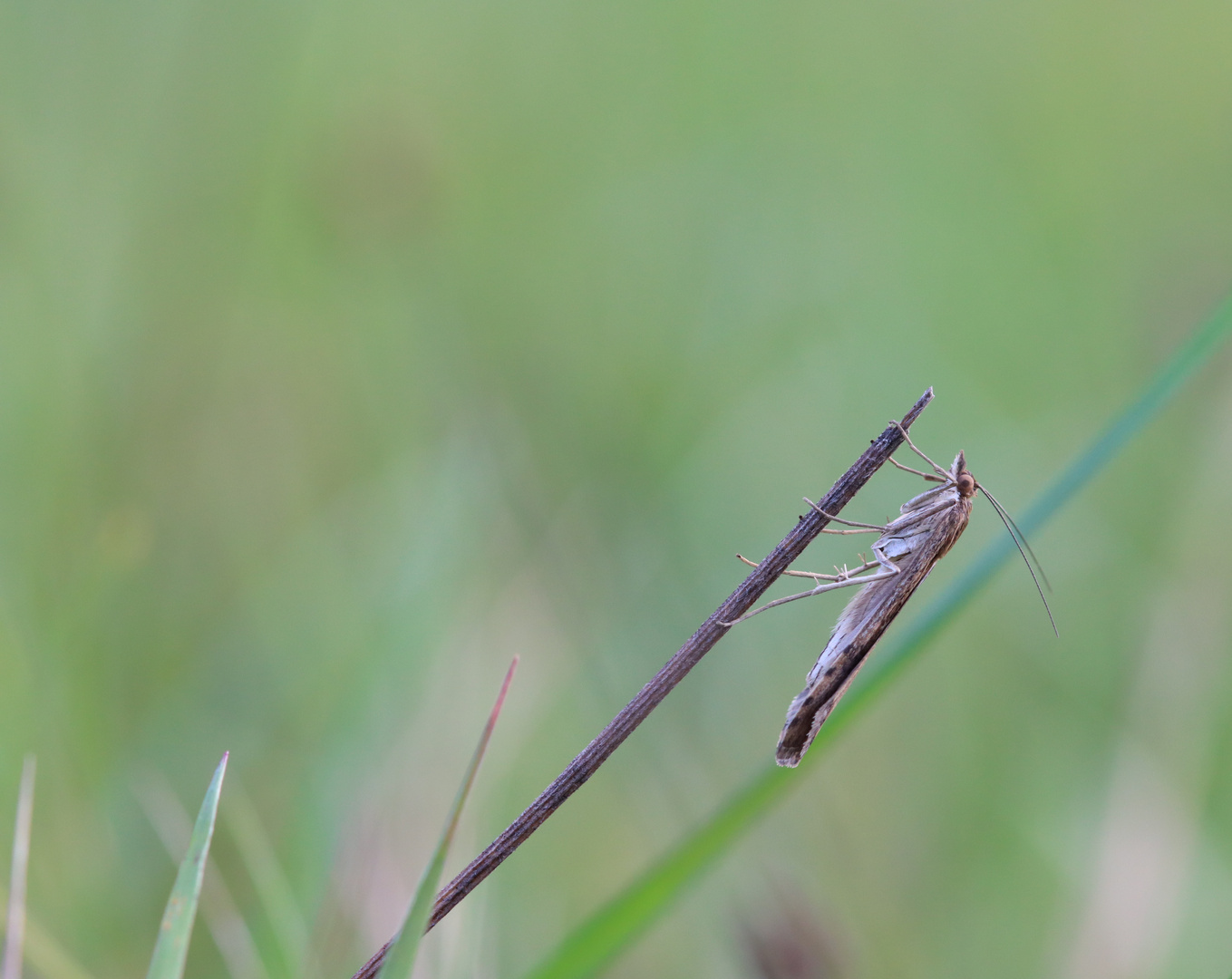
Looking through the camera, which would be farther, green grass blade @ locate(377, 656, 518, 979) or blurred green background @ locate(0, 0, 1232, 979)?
blurred green background @ locate(0, 0, 1232, 979)

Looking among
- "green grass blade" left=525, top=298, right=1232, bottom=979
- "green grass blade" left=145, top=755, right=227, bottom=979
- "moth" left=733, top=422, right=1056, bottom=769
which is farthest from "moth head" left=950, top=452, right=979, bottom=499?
"green grass blade" left=145, top=755, right=227, bottom=979

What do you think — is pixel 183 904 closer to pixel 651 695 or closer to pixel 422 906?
pixel 422 906

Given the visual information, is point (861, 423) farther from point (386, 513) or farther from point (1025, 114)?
point (1025, 114)

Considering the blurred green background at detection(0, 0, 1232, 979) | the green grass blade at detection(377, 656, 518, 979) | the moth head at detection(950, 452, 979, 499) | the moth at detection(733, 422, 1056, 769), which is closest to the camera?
the green grass blade at detection(377, 656, 518, 979)

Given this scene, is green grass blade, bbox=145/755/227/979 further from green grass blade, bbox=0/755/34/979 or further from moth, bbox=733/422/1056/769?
moth, bbox=733/422/1056/769

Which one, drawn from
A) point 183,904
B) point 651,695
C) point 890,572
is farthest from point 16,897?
point 890,572

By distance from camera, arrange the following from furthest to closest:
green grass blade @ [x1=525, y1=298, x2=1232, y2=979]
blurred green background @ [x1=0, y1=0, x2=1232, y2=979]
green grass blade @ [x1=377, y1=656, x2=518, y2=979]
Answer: blurred green background @ [x1=0, y1=0, x2=1232, y2=979]
green grass blade @ [x1=525, y1=298, x2=1232, y2=979]
green grass blade @ [x1=377, y1=656, x2=518, y2=979]
